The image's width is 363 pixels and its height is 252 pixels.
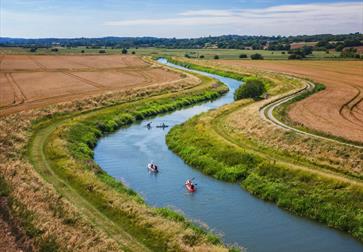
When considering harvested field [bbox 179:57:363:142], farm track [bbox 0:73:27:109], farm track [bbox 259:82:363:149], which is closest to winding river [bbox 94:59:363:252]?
farm track [bbox 259:82:363:149]

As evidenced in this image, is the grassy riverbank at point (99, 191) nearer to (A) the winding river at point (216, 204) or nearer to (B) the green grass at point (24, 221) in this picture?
(A) the winding river at point (216, 204)

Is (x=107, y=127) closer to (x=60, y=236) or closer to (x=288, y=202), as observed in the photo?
(x=288, y=202)

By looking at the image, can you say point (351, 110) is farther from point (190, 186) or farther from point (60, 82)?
point (60, 82)

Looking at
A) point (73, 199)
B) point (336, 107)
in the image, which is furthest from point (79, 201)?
point (336, 107)

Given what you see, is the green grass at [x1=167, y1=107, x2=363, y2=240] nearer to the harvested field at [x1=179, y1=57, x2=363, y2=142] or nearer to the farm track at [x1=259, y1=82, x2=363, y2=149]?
the farm track at [x1=259, y1=82, x2=363, y2=149]

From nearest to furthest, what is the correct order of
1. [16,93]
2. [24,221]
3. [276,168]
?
[24,221] < [276,168] < [16,93]
